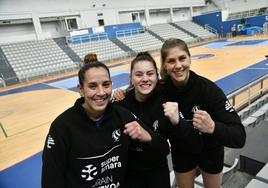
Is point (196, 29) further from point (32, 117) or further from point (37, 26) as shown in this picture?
point (32, 117)

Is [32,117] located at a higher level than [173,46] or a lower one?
lower

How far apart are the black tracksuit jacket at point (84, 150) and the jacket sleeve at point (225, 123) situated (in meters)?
0.41

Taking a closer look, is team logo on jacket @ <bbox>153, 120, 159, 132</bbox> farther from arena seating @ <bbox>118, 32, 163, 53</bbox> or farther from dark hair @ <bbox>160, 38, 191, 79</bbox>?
arena seating @ <bbox>118, 32, 163, 53</bbox>

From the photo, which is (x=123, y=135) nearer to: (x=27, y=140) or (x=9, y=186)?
(x=9, y=186)

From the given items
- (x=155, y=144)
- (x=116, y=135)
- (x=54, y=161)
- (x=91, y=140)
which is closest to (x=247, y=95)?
(x=155, y=144)

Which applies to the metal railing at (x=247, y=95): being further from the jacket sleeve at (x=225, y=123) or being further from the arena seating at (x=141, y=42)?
the arena seating at (x=141, y=42)

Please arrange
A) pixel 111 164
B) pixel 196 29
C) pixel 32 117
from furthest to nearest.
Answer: pixel 196 29 < pixel 32 117 < pixel 111 164

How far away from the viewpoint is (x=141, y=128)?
1429 mm

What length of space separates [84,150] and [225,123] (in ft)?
3.13

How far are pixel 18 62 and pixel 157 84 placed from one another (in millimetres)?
15505

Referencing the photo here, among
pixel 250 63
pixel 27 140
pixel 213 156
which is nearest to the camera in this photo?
pixel 213 156

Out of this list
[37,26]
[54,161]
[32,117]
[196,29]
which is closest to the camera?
[54,161]

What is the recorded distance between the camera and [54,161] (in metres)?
1.26

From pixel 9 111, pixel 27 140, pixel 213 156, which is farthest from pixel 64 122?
pixel 9 111
